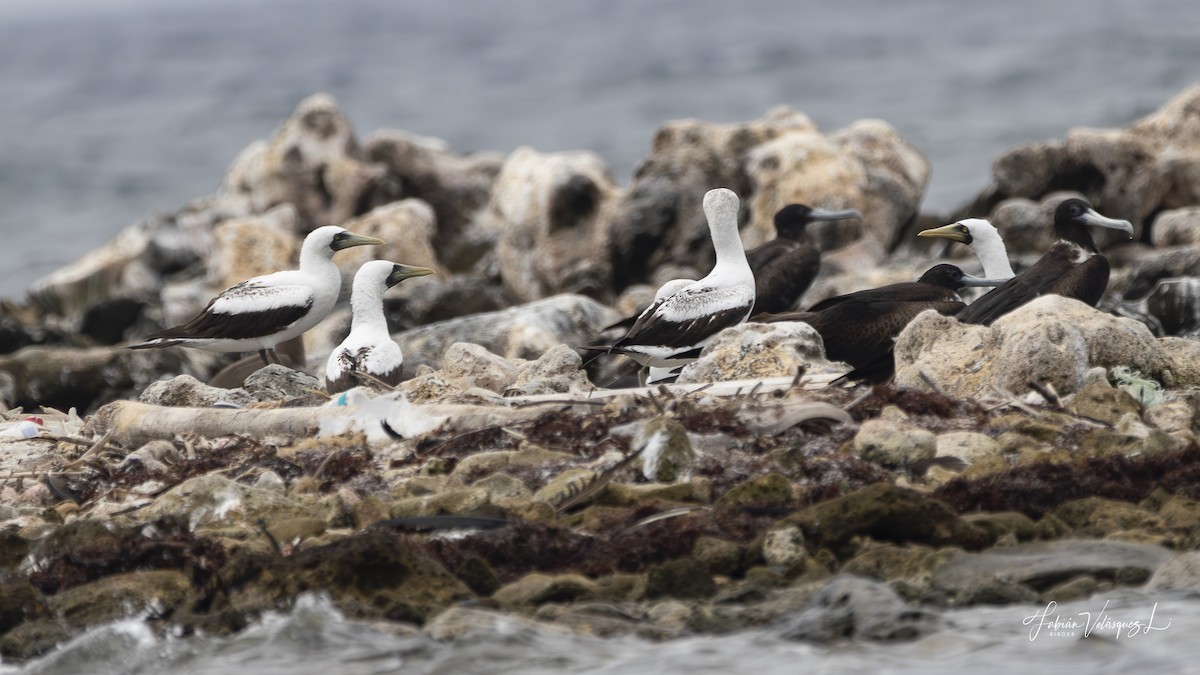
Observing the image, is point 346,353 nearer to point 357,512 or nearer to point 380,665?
point 357,512

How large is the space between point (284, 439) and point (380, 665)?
2.98 meters

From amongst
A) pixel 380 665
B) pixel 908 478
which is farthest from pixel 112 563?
pixel 908 478

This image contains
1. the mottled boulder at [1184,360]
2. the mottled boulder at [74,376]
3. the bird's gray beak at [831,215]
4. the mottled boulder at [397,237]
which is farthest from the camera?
the mottled boulder at [397,237]

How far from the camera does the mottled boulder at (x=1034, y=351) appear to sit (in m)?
8.41

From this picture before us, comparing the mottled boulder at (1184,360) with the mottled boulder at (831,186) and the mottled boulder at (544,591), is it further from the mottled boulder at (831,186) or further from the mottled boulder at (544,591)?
the mottled boulder at (831,186)

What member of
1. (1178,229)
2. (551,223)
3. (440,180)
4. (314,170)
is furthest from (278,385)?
(440,180)

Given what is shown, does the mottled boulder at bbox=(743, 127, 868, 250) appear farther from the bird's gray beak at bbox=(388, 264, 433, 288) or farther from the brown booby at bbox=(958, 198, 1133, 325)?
the bird's gray beak at bbox=(388, 264, 433, 288)

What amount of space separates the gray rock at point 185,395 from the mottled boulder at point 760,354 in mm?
2574

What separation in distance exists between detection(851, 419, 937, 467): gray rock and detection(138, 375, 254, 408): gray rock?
A: 4.20 meters

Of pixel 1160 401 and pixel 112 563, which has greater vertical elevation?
pixel 112 563

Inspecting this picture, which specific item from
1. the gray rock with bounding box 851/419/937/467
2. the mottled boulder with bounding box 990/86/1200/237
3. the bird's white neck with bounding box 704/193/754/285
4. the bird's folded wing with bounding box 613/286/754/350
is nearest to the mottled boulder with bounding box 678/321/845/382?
the bird's folded wing with bounding box 613/286/754/350

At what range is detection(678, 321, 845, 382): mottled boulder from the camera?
9.59 metres

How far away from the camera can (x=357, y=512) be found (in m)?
7.01

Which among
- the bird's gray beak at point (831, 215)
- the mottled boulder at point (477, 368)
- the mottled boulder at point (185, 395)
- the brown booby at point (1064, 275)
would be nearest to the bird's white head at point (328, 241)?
the mottled boulder at point (185, 395)
